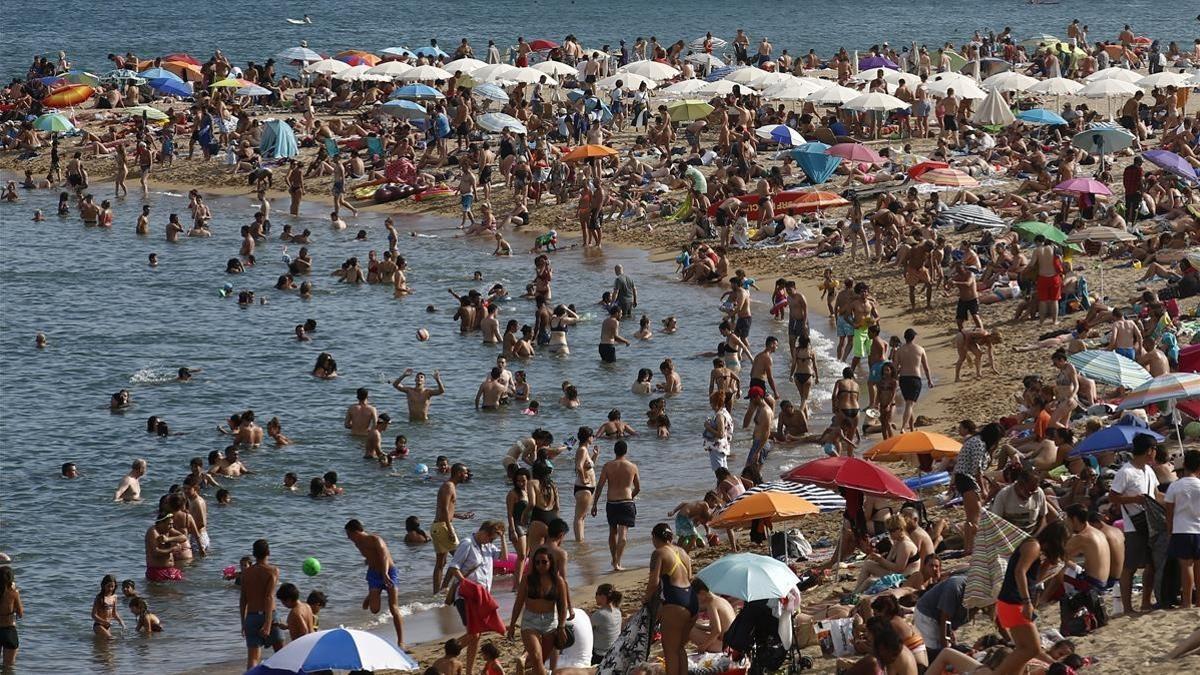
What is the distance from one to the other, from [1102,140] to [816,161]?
5380 millimetres

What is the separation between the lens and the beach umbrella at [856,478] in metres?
14.8

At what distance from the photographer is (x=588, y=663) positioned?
12930 mm

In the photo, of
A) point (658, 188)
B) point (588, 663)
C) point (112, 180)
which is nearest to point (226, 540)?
point (588, 663)

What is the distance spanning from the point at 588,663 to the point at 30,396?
15.9m

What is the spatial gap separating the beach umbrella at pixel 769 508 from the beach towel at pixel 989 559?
2328 millimetres

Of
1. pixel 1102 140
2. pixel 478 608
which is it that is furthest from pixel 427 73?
pixel 478 608

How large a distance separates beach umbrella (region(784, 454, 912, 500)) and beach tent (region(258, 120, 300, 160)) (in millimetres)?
26618

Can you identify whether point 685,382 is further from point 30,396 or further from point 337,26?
point 337,26

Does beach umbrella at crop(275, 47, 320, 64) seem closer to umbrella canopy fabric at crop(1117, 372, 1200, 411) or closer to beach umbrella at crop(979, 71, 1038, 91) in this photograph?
beach umbrella at crop(979, 71, 1038, 91)

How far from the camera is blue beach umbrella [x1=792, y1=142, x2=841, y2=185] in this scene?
3328 cm

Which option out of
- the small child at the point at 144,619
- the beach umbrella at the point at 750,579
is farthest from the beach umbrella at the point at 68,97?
the beach umbrella at the point at 750,579

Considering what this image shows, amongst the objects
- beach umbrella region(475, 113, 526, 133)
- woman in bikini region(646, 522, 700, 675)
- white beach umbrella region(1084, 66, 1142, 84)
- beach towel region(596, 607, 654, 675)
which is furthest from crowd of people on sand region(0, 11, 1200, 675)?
white beach umbrella region(1084, 66, 1142, 84)

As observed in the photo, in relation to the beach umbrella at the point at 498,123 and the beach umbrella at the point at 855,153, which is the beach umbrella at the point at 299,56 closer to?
the beach umbrella at the point at 498,123

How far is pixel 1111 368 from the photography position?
59.7 ft
